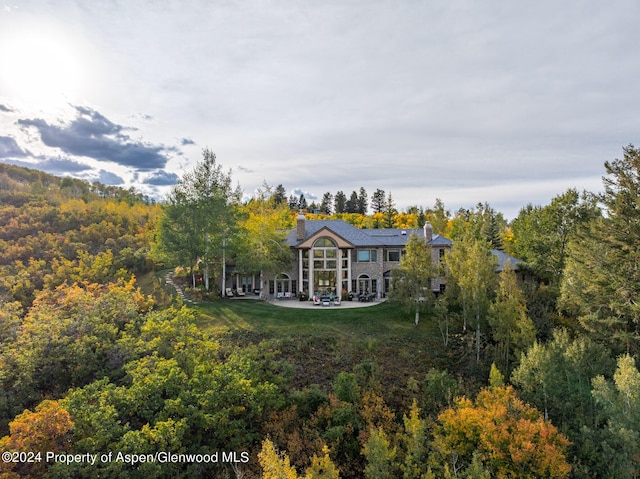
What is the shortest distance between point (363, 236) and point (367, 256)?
6.99 ft

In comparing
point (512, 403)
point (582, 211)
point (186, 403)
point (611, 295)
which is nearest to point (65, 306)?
point (186, 403)

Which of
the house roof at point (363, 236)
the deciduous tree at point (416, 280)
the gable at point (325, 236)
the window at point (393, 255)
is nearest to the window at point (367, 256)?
the house roof at point (363, 236)

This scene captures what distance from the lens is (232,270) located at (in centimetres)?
3116

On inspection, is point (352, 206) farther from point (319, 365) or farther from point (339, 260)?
point (319, 365)

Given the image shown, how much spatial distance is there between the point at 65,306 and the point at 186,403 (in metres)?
11.7

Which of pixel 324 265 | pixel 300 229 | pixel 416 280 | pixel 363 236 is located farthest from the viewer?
pixel 363 236

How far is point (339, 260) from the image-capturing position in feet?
100

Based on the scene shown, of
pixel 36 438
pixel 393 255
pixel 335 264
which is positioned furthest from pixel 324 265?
pixel 36 438

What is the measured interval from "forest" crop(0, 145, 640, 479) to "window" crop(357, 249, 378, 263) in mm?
5288

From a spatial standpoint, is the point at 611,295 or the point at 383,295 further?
the point at 383,295

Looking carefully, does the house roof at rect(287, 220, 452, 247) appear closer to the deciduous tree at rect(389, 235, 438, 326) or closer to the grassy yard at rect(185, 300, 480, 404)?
the deciduous tree at rect(389, 235, 438, 326)

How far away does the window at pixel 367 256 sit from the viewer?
32.1 metres

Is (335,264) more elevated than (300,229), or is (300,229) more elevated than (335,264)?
(300,229)

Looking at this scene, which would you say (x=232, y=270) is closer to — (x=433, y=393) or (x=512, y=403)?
(x=433, y=393)
